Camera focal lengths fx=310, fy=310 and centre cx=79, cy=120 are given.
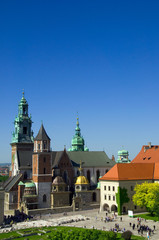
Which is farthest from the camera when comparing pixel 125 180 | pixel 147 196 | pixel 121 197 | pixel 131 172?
pixel 131 172

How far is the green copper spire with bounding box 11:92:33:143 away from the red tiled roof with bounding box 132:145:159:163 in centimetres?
2852

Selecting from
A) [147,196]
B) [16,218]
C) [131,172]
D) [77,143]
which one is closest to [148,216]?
[147,196]

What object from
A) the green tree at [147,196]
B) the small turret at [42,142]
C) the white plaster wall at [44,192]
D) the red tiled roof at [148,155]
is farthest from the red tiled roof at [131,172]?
the small turret at [42,142]

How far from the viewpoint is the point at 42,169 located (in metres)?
69.4

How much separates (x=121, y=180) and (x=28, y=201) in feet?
65.9

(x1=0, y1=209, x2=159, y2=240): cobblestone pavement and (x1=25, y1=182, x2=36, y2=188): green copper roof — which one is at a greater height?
(x1=25, y1=182, x2=36, y2=188): green copper roof

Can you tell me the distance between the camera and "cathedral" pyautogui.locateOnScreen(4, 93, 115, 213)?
68375 mm

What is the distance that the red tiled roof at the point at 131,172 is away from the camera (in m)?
64.4

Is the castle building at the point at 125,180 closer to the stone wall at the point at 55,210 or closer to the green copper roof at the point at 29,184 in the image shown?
the stone wall at the point at 55,210

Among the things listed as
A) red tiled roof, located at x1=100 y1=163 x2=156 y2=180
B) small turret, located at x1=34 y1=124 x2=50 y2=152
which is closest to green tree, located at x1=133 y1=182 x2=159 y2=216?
red tiled roof, located at x1=100 y1=163 x2=156 y2=180

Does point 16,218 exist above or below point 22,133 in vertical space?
below

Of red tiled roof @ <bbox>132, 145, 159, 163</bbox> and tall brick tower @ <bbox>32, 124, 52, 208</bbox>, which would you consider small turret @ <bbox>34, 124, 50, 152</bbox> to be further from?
red tiled roof @ <bbox>132, 145, 159, 163</bbox>

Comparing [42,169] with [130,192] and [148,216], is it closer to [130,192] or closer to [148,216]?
[130,192]

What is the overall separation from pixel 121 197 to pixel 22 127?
3413 cm
